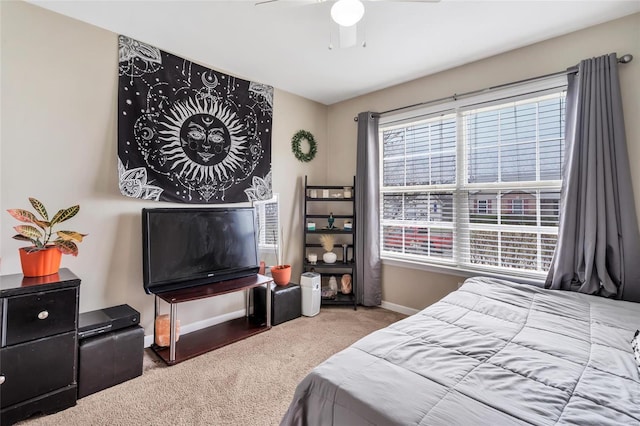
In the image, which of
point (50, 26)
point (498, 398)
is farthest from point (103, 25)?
point (498, 398)

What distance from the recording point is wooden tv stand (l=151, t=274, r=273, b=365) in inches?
89.6

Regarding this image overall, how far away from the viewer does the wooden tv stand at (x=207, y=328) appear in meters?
2.27

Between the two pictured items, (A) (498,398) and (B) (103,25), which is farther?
(B) (103,25)

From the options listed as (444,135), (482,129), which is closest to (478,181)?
(482,129)

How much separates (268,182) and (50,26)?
2088mm

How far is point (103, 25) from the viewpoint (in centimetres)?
228

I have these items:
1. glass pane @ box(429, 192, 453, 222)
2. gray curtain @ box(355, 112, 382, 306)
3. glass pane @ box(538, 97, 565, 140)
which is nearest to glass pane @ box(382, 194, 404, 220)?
gray curtain @ box(355, 112, 382, 306)

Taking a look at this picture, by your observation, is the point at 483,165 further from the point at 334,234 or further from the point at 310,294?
the point at 310,294

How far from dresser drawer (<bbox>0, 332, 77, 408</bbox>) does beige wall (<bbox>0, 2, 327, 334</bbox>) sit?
55 cm

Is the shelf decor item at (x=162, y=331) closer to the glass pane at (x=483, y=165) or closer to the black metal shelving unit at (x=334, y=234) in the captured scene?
the black metal shelving unit at (x=334, y=234)

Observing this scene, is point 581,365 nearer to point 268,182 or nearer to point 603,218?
point 603,218

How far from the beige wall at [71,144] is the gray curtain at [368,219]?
2208mm

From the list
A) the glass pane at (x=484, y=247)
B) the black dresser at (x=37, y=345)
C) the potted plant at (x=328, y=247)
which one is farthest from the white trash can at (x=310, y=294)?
the black dresser at (x=37, y=345)

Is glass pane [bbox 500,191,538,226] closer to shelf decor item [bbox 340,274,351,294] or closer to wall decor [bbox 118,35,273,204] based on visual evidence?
shelf decor item [bbox 340,274,351,294]
